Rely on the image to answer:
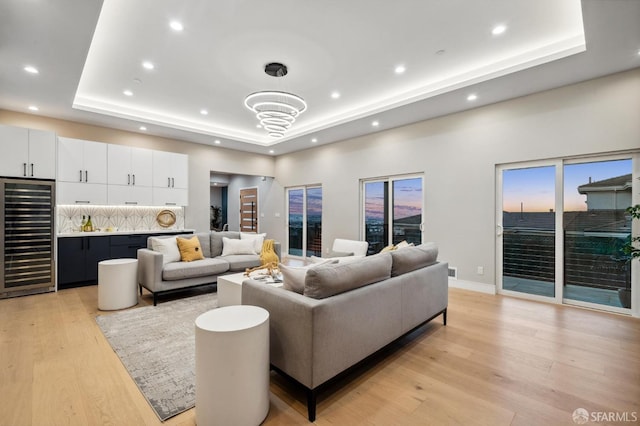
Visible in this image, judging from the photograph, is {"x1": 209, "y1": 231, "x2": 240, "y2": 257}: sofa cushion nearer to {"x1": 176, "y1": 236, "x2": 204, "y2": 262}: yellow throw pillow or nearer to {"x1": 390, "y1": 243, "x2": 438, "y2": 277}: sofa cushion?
{"x1": 176, "y1": 236, "x2": 204, "y2": 262}: yellow throw pillow

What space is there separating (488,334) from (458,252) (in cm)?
208

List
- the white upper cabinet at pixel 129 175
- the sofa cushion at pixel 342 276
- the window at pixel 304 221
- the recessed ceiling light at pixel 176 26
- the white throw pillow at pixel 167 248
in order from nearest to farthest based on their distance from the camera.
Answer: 1. the sofa cushion at pixel 342 276
2. the recessed ceiling light at pixel 176 26
3. the white throw pillow at pixel 167 248
4. the white upper cabinet at pixel 129 175
5. the window at pixel 304 221

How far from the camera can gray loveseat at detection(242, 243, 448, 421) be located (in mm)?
1832

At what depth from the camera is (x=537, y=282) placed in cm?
429

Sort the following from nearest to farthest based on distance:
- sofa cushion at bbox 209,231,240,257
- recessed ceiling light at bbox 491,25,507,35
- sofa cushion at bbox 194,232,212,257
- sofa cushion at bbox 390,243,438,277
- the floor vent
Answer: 1. sofa cushion at bbox 390,243,438,277
2. recessed ceiling light at bbox 491,25,507,35
3. the floor vent
4. sofa cushion at bbox 194,232,212,257
5. sofa cushion at bbox 209,231,240,257

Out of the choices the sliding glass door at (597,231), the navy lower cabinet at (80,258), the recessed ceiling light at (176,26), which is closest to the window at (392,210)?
the sliding glass door at (597,231)

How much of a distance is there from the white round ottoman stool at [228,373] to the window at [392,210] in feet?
15.0

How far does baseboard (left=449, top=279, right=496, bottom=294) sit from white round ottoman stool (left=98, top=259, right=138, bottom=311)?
4989 mm

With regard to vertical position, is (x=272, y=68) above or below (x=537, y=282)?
above

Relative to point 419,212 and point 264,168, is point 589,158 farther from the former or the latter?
point 264,168

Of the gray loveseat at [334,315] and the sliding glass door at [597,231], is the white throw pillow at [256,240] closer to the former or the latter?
the gray loveseat at [334,315]

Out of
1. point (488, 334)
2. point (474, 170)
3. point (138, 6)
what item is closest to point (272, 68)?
point (138, 6)

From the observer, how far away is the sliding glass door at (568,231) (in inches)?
146

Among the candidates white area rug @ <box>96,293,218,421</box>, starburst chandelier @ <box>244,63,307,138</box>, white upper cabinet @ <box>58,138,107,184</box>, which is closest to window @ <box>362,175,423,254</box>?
starburst chandelier @ <box>244,63,307,138</box>
